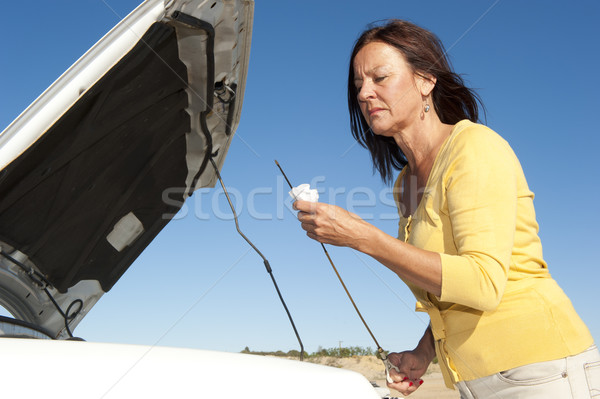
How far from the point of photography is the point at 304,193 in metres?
2.05

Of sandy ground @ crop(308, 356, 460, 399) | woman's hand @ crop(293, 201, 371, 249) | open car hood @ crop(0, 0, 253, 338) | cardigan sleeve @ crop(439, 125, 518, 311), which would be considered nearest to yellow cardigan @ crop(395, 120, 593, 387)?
cardigan sleeve @ crop(439, 125, 518, 311)

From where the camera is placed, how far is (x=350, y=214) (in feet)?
5.93

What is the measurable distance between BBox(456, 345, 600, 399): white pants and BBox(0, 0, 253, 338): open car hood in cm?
160

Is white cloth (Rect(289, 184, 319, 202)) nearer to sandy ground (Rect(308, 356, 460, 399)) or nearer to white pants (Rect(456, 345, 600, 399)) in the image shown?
white pants (Rect(456, 345, 600, 399))

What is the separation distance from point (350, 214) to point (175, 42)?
0.95m

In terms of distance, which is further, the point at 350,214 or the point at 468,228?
the point at 350,214

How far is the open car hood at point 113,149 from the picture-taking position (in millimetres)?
1592

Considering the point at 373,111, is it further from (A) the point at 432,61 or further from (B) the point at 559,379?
(B) the point at 559,379

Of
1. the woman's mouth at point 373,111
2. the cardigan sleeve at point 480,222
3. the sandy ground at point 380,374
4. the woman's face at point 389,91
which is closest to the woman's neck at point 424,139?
the woman's face at point 389,91

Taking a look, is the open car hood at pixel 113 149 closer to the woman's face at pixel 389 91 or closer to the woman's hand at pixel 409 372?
the woman's face at pixel 389 91

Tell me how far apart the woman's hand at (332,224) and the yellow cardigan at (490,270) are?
0.86ft

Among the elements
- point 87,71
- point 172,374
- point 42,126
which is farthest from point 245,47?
point 172,374

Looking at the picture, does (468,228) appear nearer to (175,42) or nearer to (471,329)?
(471,329)

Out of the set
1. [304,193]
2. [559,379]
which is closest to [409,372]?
[559,379]
